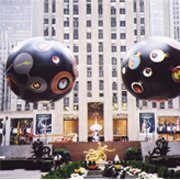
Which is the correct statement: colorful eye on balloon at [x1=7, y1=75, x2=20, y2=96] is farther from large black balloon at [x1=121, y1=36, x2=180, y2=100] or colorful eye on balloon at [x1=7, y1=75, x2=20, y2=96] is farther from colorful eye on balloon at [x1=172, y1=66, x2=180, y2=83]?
colorful eye on balloon at [x1=172, y1=66, x2=180, y2=83]

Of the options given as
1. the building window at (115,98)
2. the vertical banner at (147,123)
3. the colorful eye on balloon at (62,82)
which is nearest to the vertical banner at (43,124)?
the vertical banner at (147,123)

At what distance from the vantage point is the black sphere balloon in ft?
24.3

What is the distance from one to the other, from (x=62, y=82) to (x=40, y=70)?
0.56 meters

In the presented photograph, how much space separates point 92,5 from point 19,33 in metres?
67.4

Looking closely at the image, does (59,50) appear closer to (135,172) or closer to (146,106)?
(135,172)

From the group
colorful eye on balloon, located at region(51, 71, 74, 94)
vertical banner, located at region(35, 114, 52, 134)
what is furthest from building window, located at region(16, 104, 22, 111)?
colorful eye on balloon, located at region(51, 71, 74, 94)

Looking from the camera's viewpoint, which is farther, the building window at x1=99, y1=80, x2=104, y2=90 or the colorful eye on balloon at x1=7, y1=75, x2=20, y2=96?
the building window at x1=99, y1=80, x2=104, y2=90

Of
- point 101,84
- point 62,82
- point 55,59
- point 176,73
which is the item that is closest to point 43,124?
point 101,84

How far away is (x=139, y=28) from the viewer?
61031 mm

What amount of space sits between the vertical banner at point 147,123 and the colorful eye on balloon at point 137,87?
108ft

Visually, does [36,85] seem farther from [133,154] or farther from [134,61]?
[133,154]

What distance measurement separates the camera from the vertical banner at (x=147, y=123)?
40500mm

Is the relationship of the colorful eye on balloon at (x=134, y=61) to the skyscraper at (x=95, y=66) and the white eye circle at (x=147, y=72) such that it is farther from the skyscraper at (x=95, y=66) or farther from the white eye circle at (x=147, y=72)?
Answer: the skyscraper at (x=95, y=66)

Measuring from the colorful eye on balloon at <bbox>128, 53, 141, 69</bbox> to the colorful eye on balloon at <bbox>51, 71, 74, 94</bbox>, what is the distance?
1339 millimetres
